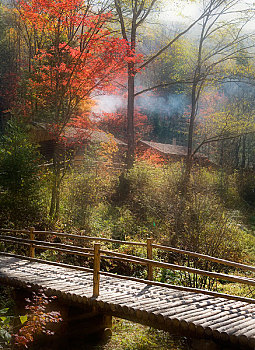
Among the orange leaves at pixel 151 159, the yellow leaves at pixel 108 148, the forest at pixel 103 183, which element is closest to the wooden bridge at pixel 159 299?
the forest at pixel 103 183

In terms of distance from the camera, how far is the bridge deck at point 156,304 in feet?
15.5

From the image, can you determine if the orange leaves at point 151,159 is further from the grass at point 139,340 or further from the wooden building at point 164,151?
the grass at point 139,340

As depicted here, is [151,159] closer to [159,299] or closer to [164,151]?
[164,151]

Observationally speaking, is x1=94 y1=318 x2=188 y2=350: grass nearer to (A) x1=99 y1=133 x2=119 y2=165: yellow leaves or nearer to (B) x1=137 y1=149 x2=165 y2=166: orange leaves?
(B) x1=137 y1=149 x2=165 y2=166: orange leaves

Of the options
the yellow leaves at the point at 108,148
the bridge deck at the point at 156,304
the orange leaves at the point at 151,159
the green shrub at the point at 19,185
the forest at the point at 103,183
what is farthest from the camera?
the orange leaves at the point at 151,159

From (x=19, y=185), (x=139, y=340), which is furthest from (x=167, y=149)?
(x=139, y=340)

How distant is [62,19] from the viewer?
→ 38.7 feet

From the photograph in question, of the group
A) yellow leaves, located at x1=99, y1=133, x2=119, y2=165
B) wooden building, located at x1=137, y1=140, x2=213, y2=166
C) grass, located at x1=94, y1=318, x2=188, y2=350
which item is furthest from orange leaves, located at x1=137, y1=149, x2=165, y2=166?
grass, located at x1=94, y1=318, x2=188, y2=350

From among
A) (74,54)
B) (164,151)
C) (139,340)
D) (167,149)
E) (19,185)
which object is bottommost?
(139,340)

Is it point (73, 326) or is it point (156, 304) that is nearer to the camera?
point (156, 304)

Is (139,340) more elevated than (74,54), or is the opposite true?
(74,54)

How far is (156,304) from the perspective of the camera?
5.44 meters

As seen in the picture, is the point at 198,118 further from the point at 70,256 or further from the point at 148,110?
the point at 70,256

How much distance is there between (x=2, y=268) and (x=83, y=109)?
1352 cm
